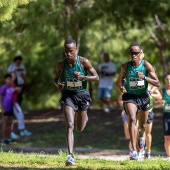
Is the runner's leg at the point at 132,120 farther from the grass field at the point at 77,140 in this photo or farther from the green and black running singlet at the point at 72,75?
the green and black running singlet at the point at 72,75

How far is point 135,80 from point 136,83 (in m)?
0.06

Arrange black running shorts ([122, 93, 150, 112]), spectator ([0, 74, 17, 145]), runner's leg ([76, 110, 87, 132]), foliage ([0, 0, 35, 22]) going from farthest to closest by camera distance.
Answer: spectator ([0, 74, 17, 145]), black running shorts ([122, 93, 150, 112]), runner's leg ([76, 110, 87, 132]), foliage ([0, 0, 35, 22])

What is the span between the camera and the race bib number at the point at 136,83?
31.6 ft

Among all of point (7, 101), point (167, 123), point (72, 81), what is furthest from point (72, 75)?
point (7, 101)

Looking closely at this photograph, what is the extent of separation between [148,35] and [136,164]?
13.4m

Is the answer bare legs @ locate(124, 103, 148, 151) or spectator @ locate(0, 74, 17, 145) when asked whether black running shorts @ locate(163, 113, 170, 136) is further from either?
spectator @ locate(0, 74, 17, 145)

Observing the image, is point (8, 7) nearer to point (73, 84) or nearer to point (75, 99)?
point (73, 84)

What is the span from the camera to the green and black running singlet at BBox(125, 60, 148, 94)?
380 inches

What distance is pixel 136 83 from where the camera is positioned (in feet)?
31.8

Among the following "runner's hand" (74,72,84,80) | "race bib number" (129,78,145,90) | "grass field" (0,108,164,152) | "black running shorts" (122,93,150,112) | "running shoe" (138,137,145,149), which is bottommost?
"grass field" (0,108,164,152)

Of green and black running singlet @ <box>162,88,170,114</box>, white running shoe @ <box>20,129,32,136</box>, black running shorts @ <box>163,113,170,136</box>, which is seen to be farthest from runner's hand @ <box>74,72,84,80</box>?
white running shoe @ <box>20,129,32,136</box>

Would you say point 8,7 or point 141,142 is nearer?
point 8,7

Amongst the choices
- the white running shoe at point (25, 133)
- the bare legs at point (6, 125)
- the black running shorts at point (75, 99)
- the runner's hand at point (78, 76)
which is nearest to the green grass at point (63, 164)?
the black running shorts at point (75, 99)

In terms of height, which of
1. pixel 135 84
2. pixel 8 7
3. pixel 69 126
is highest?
pixel 8 7
